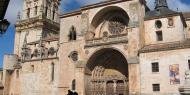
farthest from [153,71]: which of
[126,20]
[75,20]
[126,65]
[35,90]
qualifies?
[35,90]

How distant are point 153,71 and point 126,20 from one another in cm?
755

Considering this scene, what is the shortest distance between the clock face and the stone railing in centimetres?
186

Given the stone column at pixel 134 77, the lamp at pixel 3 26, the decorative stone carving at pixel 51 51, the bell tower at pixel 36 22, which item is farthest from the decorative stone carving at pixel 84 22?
the lamp at pixel 3 26

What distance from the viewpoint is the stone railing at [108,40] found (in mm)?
27891

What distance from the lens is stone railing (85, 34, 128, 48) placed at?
91.5ft

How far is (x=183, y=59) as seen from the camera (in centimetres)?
2355

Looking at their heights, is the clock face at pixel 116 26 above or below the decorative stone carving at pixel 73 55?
above

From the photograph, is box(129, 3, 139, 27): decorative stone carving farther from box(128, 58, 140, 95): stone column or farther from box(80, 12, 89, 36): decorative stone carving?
box(80, 12, 89, 36): decorative stone carving

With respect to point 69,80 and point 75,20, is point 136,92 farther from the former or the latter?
A: point 75,20

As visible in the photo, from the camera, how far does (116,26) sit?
30.8 metres

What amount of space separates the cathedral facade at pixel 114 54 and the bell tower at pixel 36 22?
327 inches

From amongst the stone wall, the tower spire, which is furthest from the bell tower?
the stone wall

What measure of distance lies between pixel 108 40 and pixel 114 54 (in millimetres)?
1931

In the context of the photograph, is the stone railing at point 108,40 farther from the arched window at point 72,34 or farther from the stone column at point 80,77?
the arched window at point 72,34
